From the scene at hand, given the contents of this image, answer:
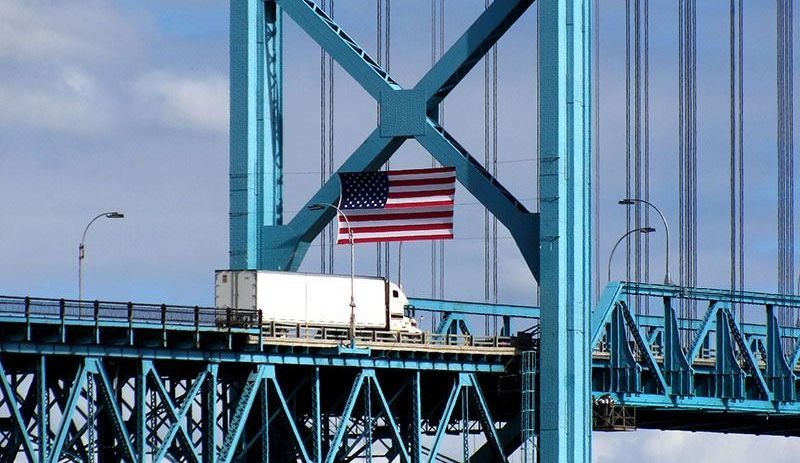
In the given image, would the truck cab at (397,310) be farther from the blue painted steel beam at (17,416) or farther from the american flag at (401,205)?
the blue painted steel beam at (17,416)

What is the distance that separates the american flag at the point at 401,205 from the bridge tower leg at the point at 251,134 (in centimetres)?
418

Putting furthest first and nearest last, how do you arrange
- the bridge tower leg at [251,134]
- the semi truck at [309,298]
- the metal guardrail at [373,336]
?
A: the bridge tower leg at [251,134] < the semi truck at [309,298] < the metal guardrail at [373,336]

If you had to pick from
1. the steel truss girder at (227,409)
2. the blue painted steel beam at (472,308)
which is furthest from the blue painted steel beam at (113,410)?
the blue painted steel beam at (472,308)

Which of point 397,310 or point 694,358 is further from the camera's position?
point 694,358

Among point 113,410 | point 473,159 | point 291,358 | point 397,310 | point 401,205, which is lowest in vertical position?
point 113,410

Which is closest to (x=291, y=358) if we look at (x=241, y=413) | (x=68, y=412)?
(x=241, y=413)

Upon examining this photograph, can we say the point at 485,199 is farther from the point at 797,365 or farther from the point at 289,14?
the point at 797,365

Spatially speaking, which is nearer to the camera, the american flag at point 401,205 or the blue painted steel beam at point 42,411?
the blue painted steel beam at point 42,411

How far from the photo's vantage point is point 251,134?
105562 millimetres

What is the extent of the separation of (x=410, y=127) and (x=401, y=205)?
136 inches

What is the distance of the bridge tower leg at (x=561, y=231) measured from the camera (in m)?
100

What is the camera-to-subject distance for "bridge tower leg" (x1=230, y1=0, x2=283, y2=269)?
10569 cm

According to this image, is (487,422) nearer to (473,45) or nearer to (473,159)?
(473,159)

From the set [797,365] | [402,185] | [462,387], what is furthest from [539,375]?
[797,365]
